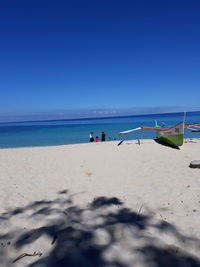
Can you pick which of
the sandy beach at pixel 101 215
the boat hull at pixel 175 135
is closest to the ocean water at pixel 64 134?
the boat hull at pixel 175 135

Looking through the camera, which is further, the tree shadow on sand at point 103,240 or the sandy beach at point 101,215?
the sandy beach at point 101,215

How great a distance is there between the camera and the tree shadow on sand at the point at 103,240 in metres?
1.87

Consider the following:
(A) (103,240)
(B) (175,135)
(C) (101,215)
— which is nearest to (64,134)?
(B) (175,135)

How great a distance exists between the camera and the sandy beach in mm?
1982

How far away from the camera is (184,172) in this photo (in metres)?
6.57

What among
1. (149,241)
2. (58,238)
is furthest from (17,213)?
(149,241)

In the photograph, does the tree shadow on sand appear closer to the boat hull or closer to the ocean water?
the boat hull

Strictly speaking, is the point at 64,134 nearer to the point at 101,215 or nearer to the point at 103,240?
the point at 101,215

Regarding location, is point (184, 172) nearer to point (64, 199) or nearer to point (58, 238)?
point (64, 199)

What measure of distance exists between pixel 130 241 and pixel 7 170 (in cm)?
669

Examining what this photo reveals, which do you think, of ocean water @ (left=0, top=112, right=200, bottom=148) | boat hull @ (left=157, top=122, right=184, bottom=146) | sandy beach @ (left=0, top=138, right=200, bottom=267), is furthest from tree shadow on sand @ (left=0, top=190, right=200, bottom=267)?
ocean water @ (left=0, top=112, right=200, bottom=148)

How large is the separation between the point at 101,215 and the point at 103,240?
121 cm

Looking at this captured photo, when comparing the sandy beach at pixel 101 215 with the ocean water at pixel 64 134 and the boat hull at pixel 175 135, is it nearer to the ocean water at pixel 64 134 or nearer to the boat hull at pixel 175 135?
the boat hull at pixel 175 135

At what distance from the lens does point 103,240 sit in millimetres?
2271
